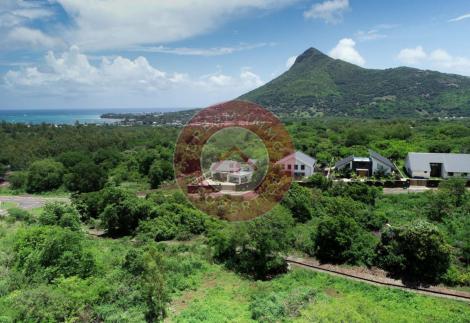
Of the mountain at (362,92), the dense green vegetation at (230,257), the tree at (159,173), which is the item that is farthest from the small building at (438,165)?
the mountain at (362,92)

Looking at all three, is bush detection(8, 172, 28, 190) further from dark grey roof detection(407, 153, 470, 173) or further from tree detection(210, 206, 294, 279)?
dark grey roof detection(407, 153, 470, 173)

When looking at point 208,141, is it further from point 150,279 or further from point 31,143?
point 31,143

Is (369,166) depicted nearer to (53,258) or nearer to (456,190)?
(456,190)

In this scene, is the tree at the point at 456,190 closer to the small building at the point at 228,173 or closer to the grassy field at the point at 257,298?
the grassy field at the point at 257,298

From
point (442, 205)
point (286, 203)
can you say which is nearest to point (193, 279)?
point (286, 203)

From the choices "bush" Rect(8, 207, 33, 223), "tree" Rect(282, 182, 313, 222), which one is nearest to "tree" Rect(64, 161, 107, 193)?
"bush" Rect(8, 207, 33, 223)

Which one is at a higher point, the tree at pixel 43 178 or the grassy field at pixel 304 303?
the tree at pixel 43 178

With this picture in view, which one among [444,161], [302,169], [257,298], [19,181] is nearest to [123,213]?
[257,298]
